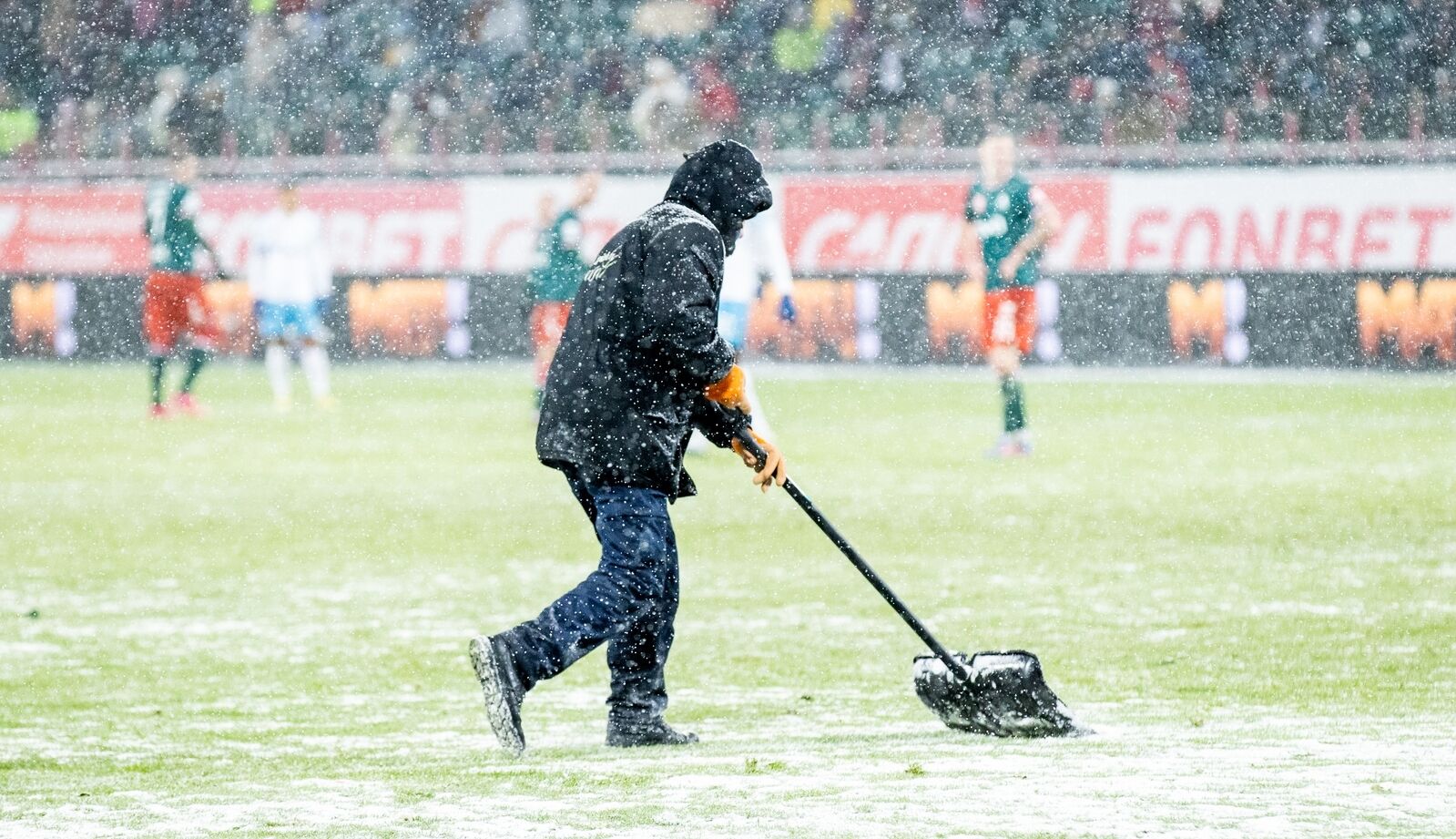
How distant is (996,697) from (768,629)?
2.58 m

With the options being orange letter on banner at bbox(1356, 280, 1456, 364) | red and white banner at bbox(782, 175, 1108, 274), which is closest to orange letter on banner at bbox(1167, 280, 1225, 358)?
red and white banner at bbox(782, 175, 1108, 274)

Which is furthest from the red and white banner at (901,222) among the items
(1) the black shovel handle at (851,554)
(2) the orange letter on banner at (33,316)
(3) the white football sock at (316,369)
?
(1) the black shovel handle at (851,554)

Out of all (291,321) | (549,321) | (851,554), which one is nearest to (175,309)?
(291,321)

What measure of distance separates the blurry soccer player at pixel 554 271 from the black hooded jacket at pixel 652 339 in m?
12.7

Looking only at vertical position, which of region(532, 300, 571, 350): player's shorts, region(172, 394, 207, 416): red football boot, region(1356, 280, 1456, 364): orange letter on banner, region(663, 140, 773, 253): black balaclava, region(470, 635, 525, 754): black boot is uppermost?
region(663, 140, 773, 253): black balaclava

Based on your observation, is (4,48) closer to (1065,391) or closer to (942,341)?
(942,341)

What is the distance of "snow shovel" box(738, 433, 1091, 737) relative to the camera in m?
6.46

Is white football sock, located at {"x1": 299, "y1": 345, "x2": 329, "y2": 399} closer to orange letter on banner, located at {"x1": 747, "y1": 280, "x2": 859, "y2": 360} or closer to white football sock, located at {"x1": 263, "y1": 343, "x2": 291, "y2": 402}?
white football sock, located at {"x1": 263, "y1": 343, "x2": 291, "y2": 402}

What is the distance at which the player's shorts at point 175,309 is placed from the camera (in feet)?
66.2

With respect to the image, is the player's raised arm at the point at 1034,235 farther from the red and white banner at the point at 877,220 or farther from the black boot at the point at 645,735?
the black boot at the point at 645,735

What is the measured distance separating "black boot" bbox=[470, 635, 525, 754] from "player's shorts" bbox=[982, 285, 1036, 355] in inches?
402

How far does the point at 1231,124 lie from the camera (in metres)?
23.5

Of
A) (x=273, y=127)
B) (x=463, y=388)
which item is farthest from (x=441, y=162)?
(x=463, y=388)

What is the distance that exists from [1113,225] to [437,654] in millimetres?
15428
